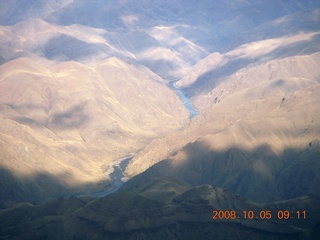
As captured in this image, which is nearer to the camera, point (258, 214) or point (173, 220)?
point (173, 220)

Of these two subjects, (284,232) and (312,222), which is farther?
(312,222)

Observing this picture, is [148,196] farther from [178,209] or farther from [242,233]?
[242,233]

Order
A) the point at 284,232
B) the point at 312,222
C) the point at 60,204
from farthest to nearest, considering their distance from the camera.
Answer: the point at 60,204
the point at 312,222
the point at 284,232

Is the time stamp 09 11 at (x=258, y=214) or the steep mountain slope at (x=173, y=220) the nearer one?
the steep mountain slope at (x=173, y=220)

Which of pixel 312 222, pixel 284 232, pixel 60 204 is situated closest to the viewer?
pixel 284 232

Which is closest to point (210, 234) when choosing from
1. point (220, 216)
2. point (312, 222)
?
point (220, 216)

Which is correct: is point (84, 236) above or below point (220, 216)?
below

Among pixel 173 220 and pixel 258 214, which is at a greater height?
pixel 258 214

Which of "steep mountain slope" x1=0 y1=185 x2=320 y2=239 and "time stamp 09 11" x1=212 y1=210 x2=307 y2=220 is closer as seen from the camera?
"steep mountain slope" x1=0 y1=185 x2=320 y2=239
